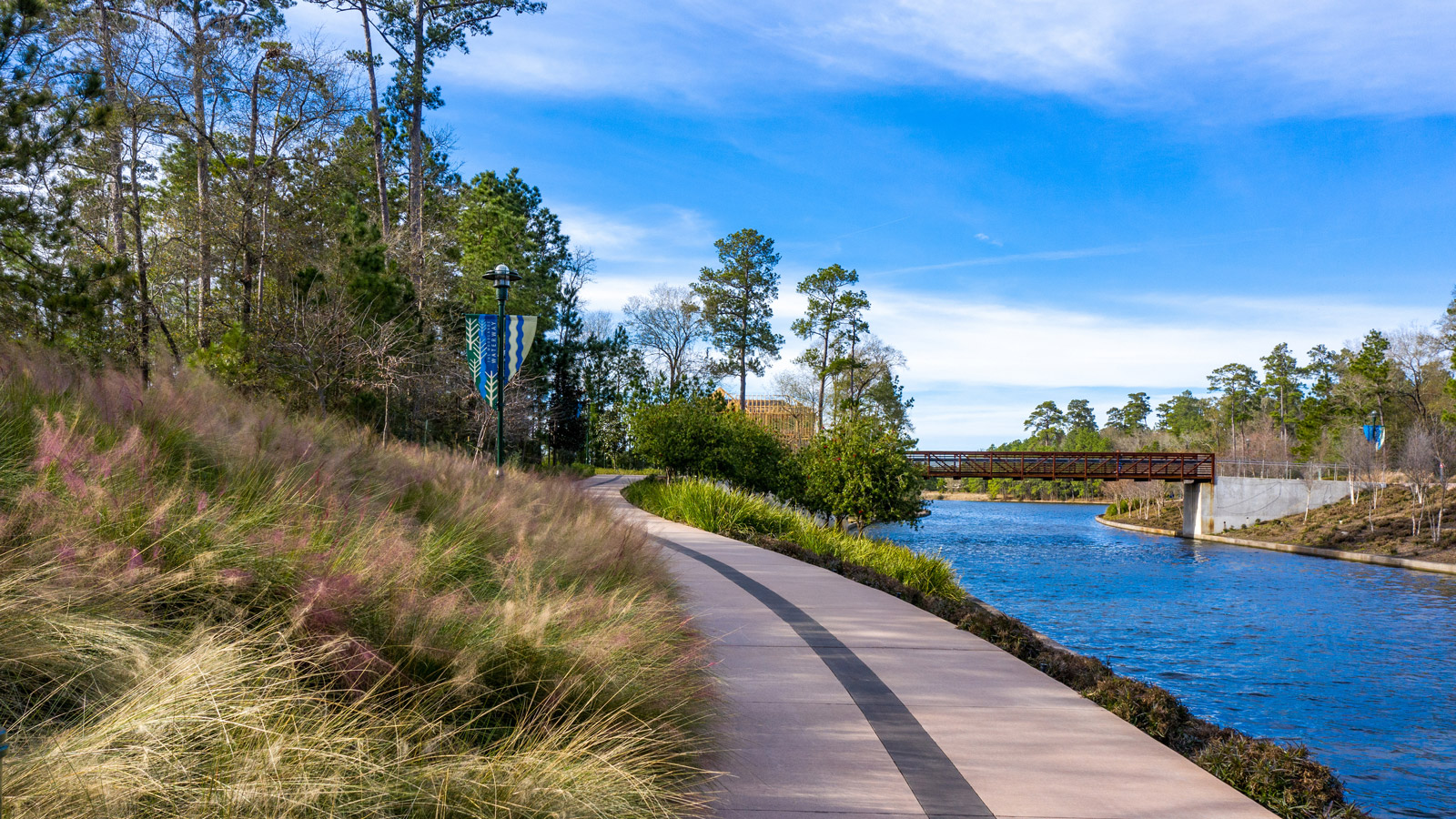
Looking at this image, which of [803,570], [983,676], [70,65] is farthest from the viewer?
[70,65]

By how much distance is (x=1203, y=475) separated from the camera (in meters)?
44.1

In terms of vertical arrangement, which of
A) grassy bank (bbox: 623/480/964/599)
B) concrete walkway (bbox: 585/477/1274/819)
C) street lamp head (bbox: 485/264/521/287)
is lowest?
grassy bank (bbox: 623/480/964/599)

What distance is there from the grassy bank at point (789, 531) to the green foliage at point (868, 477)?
179 cm

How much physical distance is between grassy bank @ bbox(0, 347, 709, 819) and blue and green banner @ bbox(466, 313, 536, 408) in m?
8.08

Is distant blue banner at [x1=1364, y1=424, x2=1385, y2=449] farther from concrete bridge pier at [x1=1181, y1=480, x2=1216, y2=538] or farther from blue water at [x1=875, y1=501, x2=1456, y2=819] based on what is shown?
blue water at [x1=875, y1=501, x2=1456, y2=819]

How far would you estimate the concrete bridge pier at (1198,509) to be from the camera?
4419 cm

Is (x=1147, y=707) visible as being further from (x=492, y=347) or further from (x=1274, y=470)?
(x=1274, y=470)

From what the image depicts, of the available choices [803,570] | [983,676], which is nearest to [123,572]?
[983,676]

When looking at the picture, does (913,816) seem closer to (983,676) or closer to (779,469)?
(983,676)

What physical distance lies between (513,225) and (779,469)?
→ 19790 mm

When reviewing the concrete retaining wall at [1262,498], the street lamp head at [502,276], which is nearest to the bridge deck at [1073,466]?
the concrete retaining wall at [1262,498]

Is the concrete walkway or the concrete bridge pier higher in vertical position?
the concrete walkway

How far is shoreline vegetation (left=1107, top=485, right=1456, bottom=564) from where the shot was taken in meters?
31.9

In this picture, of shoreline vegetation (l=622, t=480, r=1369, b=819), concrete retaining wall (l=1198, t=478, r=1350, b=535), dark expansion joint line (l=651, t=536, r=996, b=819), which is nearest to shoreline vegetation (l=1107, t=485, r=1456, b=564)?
concrete retaining wall (l=1198, t=478, r=1350, b=535)
